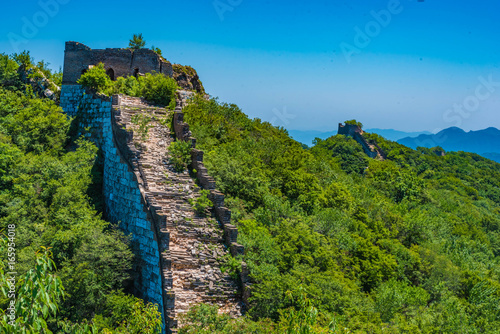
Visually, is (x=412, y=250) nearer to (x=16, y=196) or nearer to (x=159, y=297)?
(x=159, y=297)

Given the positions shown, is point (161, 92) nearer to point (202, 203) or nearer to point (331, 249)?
point (202, 203)

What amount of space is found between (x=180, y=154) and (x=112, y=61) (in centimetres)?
1157

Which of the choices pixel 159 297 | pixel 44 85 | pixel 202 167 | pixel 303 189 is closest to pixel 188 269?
pixel 159 297

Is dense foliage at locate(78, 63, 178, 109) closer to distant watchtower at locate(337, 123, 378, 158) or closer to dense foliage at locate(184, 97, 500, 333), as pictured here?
dense foliage at locate(184, 97, 500, 333)

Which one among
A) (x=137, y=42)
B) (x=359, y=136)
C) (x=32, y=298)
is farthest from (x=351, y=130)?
(x=32, y=298)

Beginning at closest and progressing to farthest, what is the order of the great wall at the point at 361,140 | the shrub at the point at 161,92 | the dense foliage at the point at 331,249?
1. the dense foliage at the point at 331,249
2. the shrub at the point at 161,92
3. the great wall at the point at 361,140

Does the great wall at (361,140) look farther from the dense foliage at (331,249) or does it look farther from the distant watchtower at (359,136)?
the dense foliage at (331,249)

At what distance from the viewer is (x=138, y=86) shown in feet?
86.2

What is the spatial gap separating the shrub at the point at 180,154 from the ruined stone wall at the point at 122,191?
1.84 metres

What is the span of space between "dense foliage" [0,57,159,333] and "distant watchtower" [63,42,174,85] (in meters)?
2.47

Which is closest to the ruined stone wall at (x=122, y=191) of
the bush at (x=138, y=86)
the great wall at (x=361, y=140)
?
the bush at (x=138, y=86)

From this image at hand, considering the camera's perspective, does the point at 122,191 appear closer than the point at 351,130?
Yes

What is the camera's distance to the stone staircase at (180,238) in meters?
15.9

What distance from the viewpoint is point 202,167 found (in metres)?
20.2
